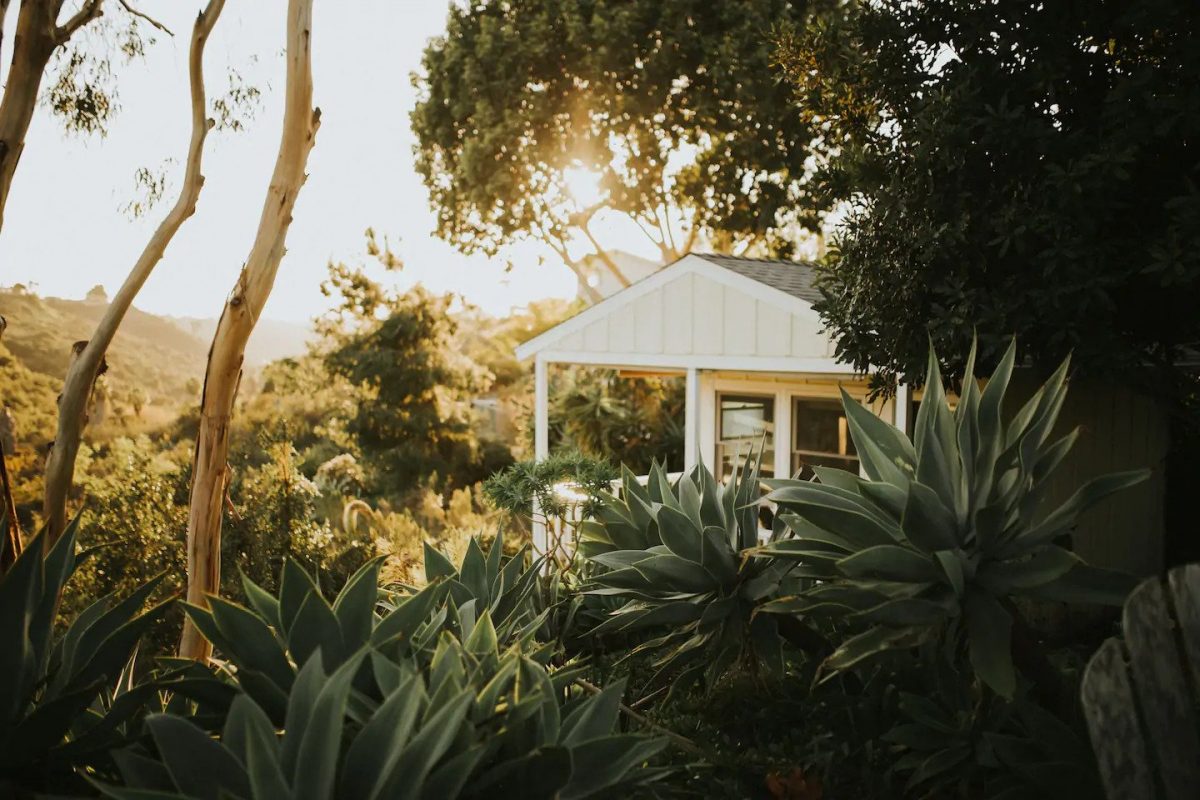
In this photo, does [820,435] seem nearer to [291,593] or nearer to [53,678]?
[291,593]

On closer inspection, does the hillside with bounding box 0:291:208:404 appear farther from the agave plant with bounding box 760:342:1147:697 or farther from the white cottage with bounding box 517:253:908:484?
the agave plant with bounding box 760:342:1147:697

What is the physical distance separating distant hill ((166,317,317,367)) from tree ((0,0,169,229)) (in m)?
14.5

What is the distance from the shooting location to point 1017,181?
6738mm

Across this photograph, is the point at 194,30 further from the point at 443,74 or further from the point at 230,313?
the point at 443,74

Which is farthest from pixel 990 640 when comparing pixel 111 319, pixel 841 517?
pixel 111 319

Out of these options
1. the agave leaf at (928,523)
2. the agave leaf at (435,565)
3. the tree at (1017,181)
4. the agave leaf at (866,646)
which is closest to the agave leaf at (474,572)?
the agave leaf at (435,565)

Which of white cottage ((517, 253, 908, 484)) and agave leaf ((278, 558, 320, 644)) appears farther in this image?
white cottage ((517, 253, 908, 484))

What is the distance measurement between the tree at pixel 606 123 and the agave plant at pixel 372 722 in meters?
19.5

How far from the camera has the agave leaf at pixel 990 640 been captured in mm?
2939

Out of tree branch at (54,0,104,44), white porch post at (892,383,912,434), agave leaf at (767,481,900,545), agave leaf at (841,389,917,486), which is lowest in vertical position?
agave leaf at (767,481,900,545)

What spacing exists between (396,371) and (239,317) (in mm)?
15318

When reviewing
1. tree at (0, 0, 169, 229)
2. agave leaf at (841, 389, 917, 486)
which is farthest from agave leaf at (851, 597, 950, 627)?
tree at (0, 0, 169, 229)

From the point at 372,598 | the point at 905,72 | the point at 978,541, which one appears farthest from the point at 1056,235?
the point at 372,598

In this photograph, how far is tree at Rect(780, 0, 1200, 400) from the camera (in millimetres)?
6348
